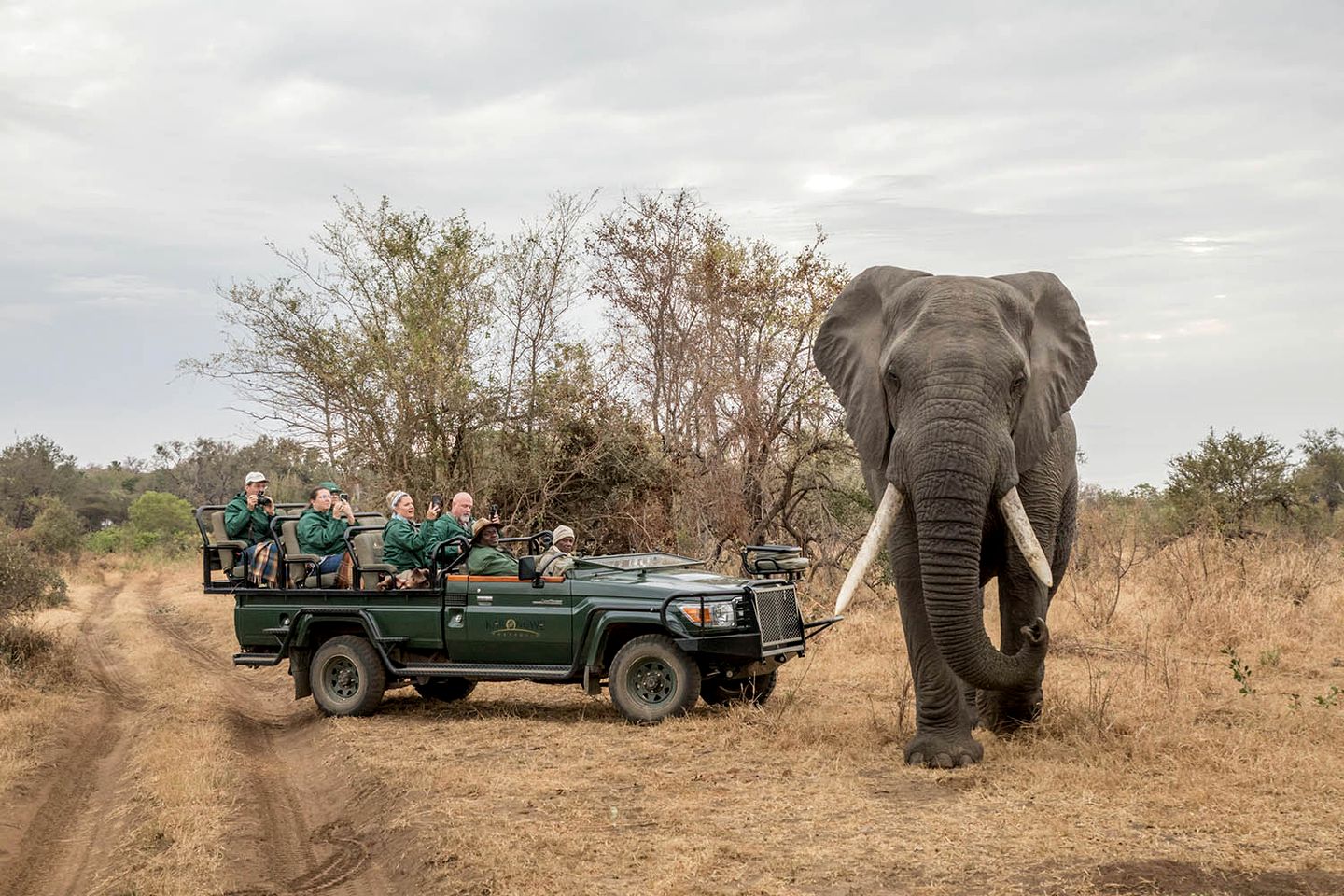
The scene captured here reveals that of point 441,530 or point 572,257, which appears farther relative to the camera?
point 572,257

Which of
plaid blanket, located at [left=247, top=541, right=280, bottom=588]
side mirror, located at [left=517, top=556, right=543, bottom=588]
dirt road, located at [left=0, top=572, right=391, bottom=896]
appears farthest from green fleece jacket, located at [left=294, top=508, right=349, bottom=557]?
side mirror, located at [left=517, top=556, right=543, bottom=588]

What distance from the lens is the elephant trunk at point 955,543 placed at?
8.03 metres

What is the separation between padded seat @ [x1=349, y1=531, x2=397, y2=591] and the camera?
41.5 ft

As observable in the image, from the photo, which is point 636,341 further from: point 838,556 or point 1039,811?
point 1039,811

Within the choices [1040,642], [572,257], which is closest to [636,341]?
[572,257]

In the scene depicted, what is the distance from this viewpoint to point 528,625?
1183 cm

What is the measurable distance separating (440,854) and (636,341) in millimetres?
16467

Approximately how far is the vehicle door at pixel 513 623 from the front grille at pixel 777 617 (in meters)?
1.66

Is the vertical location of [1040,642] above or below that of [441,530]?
below

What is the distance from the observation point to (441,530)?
12602 mm

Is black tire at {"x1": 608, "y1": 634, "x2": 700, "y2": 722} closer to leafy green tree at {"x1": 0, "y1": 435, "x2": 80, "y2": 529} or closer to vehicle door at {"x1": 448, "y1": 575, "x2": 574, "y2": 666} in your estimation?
vehicle door at {"x1": 448, "y1": 575, "x2": 574, "y2": 666}

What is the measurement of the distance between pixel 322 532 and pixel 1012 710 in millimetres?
6692

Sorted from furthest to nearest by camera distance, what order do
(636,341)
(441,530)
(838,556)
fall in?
(636,341)
(838,556)
(441,530)

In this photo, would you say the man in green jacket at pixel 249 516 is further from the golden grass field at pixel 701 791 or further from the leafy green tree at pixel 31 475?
the leafy green tree at pixel 31 475
